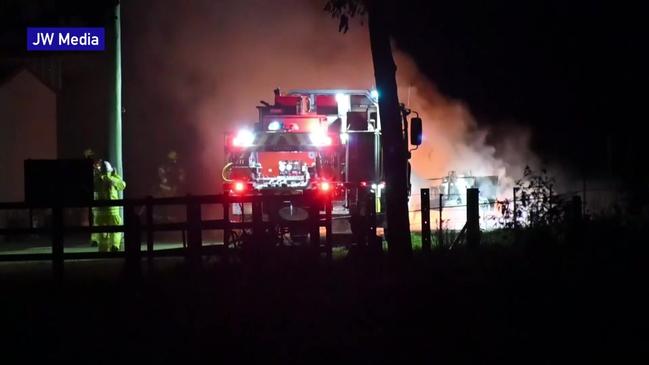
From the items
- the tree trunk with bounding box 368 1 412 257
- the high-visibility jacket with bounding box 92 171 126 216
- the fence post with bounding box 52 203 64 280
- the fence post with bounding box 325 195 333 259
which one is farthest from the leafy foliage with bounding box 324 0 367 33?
the high-visibility jacket with bounding box 92 171 126 216

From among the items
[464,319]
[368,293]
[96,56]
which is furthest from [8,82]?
[464,319]

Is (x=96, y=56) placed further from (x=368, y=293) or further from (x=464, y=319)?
(x=464, y=319)

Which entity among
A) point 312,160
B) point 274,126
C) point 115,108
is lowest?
point 312,160

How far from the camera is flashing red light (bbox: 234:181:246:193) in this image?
48.1 ft

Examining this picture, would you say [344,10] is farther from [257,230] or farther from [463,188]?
[463,188]

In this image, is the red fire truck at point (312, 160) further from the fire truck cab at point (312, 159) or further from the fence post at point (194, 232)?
the fence post at point (194, 232)

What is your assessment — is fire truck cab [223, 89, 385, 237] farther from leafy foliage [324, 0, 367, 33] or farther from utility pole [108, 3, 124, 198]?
leafy foliage [324, 0, 367, 33]

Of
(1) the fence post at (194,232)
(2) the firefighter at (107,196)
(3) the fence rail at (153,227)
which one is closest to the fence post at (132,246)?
(3) the fence rail at (153,227)

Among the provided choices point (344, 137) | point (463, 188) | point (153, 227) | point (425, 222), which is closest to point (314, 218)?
point (153, 227)

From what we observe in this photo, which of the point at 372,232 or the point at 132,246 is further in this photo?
the point at 372,232

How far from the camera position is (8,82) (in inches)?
739

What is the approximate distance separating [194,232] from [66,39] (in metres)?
9.31

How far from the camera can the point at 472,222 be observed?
12.5 m

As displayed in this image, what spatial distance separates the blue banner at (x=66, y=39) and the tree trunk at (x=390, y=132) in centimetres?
897
